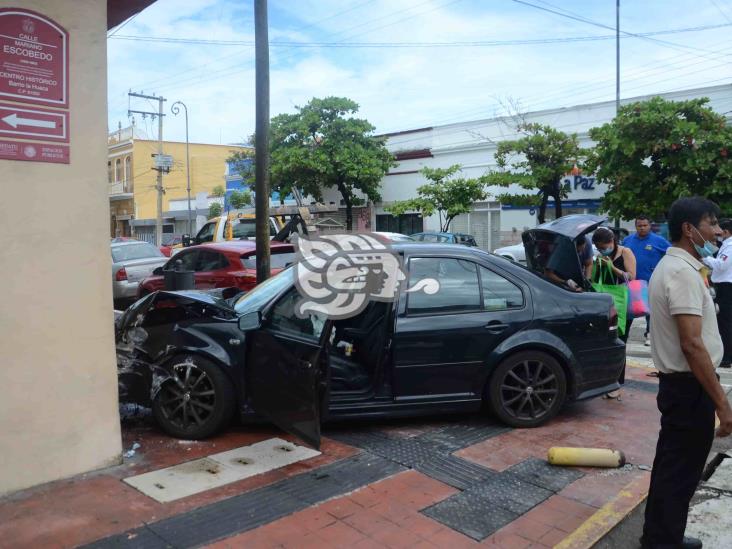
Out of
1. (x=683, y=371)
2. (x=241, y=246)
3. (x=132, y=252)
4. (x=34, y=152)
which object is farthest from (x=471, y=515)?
(x=132, y=252)

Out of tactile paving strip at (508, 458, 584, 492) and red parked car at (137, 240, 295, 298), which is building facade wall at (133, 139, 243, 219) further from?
tactile paving strip at (508, 458, 584, 492)

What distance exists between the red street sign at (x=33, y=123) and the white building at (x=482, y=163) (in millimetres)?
20200

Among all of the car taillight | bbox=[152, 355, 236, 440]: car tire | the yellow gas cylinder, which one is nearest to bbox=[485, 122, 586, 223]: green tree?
the car taillight

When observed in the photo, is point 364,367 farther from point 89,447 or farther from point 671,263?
point 671,263

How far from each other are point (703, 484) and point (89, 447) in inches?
170

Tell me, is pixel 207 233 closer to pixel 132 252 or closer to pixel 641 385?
pixel 132 252

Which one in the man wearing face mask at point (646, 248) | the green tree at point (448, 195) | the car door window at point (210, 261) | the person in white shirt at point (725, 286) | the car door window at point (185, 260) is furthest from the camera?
the green tree at point (448, 195)

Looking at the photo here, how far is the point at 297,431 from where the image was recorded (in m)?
4.22

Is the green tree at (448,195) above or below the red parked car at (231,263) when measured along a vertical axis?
above

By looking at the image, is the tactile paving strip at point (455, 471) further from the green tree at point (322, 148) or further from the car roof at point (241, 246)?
the green tree at point (322, 148)

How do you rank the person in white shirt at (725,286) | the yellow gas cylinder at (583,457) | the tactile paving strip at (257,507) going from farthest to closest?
the person in white shirt at (725,286), the yellow gas cylinder at (583,457), the tactile paving strip at (257,507)

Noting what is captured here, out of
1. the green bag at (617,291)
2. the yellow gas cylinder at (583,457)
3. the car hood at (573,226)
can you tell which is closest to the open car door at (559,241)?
the car hood at (573,226)

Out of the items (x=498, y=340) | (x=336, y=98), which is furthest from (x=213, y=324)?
(x=336, y=98)

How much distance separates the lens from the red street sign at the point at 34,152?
3.75 meters
